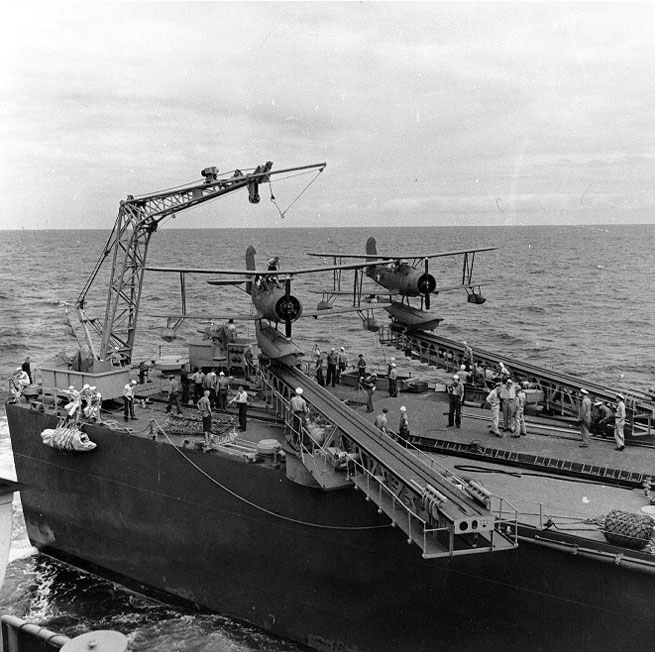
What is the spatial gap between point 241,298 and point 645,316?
148ft

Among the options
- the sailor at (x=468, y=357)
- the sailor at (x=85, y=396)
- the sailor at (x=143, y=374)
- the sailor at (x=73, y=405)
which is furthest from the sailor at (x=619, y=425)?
the sailor at (x=143, y=374)

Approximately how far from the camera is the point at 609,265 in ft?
431

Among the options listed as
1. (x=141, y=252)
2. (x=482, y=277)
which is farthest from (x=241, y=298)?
(x=141, y=252)

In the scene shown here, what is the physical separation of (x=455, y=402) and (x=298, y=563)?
22.1ft

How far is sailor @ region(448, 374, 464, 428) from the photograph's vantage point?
69.6 feet

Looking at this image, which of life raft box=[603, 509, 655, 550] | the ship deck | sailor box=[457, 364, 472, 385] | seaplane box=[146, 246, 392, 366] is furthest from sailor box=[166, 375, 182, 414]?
life raft box=[603, 509, 655, 550]

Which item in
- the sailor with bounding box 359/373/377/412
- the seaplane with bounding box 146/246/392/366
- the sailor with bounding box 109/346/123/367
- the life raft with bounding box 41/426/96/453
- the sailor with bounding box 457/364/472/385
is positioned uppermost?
the seaplane with bounding box 146/246/392/366

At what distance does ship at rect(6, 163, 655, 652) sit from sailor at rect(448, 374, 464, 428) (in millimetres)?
413

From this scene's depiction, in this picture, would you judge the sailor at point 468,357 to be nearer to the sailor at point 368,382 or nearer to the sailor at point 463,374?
the sailor at point 463,374

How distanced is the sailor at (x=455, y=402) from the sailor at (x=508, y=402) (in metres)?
1.18

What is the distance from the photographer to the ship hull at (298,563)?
49.6 ft

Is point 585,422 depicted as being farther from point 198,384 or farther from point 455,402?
point 198,384

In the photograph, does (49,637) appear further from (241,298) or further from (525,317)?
(241,298)

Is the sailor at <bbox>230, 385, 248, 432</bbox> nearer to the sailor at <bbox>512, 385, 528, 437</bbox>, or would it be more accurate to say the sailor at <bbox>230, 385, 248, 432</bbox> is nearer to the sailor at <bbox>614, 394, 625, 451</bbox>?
the sailor at <bbox>512, 385, 528, 437</bbox>
